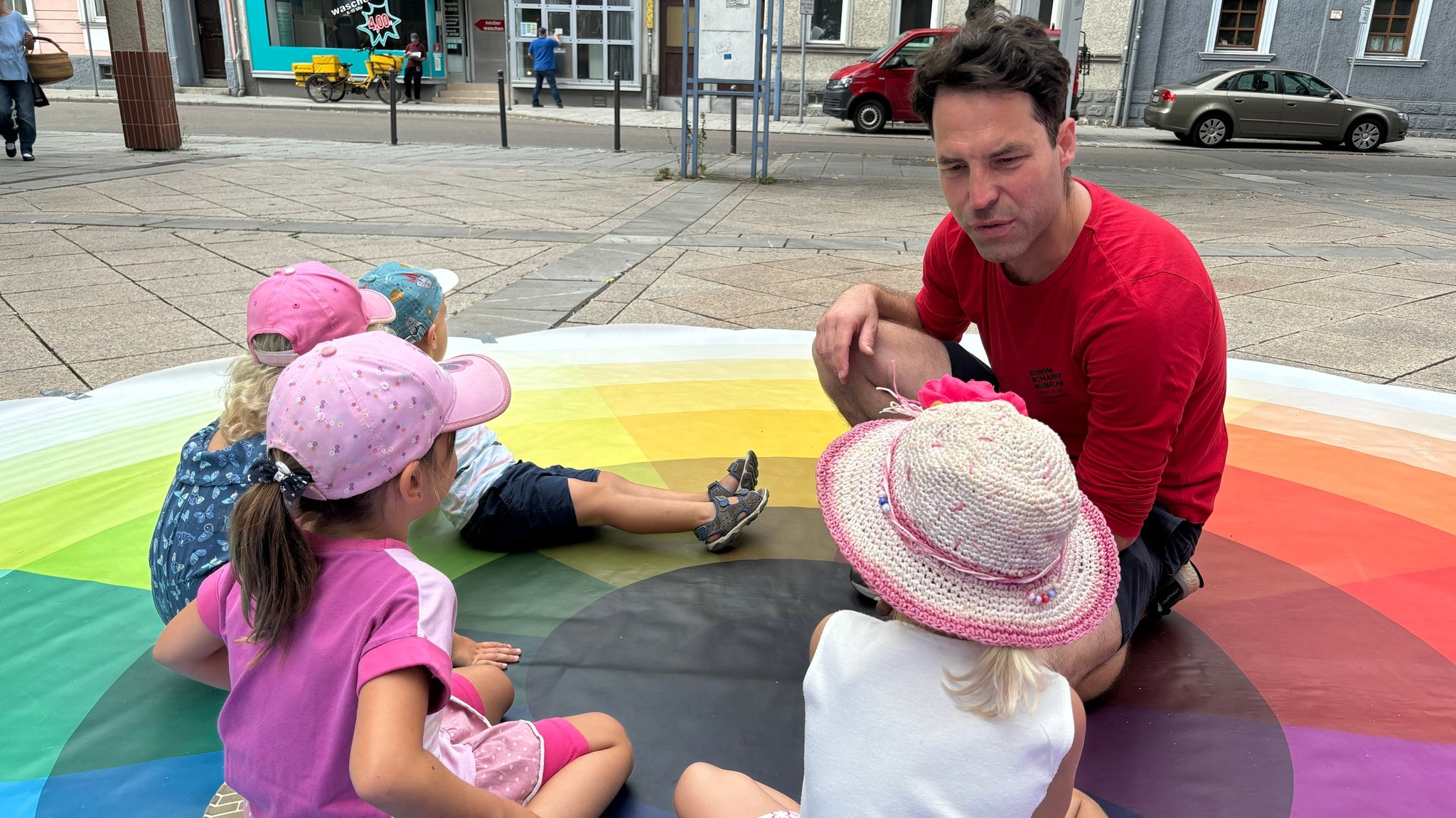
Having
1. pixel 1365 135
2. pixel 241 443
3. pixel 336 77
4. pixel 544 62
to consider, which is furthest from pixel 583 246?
pixel 336 77

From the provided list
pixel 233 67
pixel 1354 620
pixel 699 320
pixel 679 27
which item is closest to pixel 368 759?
pixel 1354 620

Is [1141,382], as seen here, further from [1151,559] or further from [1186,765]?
[1186,765]

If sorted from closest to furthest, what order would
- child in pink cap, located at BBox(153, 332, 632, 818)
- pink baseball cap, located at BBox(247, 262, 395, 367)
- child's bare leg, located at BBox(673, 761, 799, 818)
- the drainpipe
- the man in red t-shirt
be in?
1. child in pink cap, located at BBox(153, 332, 632, 818)
2. child's bare leg, located at BBox(673, 761, 799, 818)
3. the man in red t-shirt
4. pink baseball cap, located at BBox(247, 262, 395, 367)
5. the drainpipe

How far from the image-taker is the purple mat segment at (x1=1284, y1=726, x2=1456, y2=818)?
1780 millimetres

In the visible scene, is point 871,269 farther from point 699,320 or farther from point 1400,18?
point 1400,18

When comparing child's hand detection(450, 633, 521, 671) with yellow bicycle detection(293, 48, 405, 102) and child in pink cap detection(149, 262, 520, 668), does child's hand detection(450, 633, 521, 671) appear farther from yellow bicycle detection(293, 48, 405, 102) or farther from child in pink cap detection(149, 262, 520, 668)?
yellow bicycle detection(293, 48, 405, 102)

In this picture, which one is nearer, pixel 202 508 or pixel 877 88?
pixel 202 508

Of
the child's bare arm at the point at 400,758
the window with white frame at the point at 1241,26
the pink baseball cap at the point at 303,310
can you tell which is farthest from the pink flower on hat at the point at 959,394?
the window with white frame at the point at 1241,26

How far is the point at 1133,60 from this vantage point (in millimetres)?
19594

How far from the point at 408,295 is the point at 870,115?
1543 cm

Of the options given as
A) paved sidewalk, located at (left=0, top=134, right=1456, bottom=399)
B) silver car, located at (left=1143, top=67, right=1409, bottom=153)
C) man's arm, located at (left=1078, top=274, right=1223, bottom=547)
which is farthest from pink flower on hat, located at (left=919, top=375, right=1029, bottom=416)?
silver car, located at (left=1143, top=67, right=1409, bottom=153)

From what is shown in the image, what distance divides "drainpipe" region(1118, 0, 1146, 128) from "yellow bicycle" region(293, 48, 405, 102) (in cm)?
1466

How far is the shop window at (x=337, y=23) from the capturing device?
22.9 metres

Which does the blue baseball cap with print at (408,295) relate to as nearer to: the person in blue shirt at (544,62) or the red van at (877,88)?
the red van at (877,88)
